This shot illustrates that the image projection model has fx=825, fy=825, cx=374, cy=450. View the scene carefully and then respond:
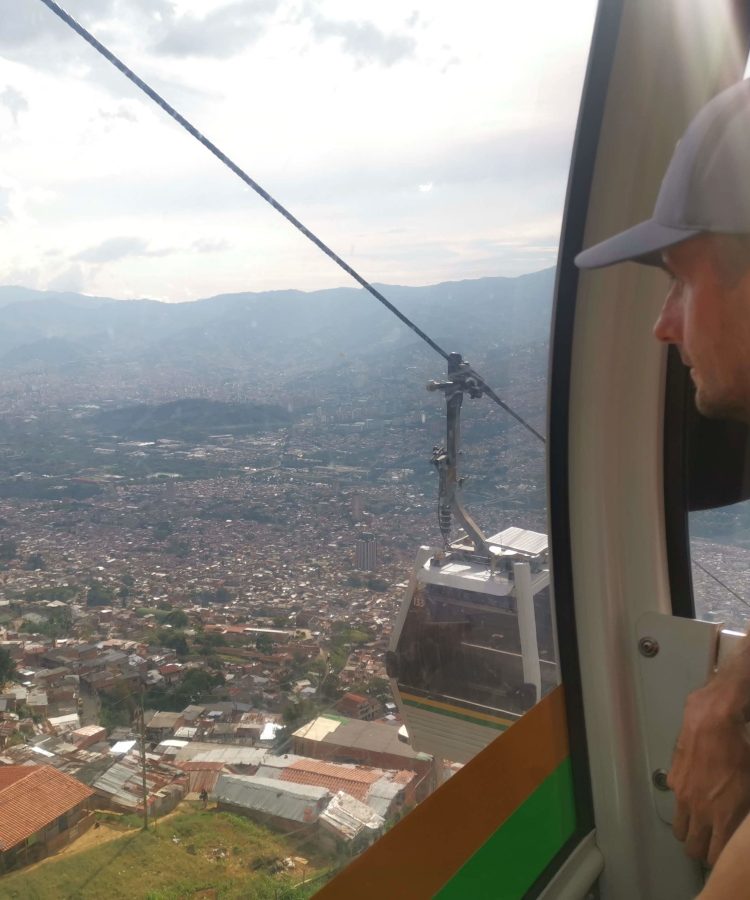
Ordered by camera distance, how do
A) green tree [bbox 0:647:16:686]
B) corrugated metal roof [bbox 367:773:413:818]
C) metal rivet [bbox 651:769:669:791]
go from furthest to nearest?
1. metal rivet [bbox 651:769:669:791]
2. corrugated metal roof [bbox 367:773:413:818]
3. green tree [bbox 0:647:16:686]

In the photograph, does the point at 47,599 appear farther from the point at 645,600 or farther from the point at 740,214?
the point at 645,600

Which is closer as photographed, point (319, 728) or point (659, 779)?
point (319, 728)

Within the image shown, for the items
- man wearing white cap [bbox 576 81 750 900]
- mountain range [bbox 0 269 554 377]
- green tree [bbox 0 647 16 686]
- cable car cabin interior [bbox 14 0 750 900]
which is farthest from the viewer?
cable car cabin interior [bbox 14 0 750 900]

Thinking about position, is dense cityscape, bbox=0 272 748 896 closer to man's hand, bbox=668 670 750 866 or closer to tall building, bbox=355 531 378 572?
tall building, bbox=355 531 378 572

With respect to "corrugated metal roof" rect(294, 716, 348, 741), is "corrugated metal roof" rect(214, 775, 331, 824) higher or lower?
lower

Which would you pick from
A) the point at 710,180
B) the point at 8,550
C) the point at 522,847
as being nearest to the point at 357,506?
the point at 8,550

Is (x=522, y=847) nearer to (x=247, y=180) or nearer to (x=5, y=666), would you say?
(x=5, y=666)

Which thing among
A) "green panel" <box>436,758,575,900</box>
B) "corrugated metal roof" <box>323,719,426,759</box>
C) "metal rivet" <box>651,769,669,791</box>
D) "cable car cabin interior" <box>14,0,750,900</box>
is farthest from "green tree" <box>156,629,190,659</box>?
"metal rivet" <box>651,769,669,791</box>

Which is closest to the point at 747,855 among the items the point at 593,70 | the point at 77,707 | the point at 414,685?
the point at 77,707
